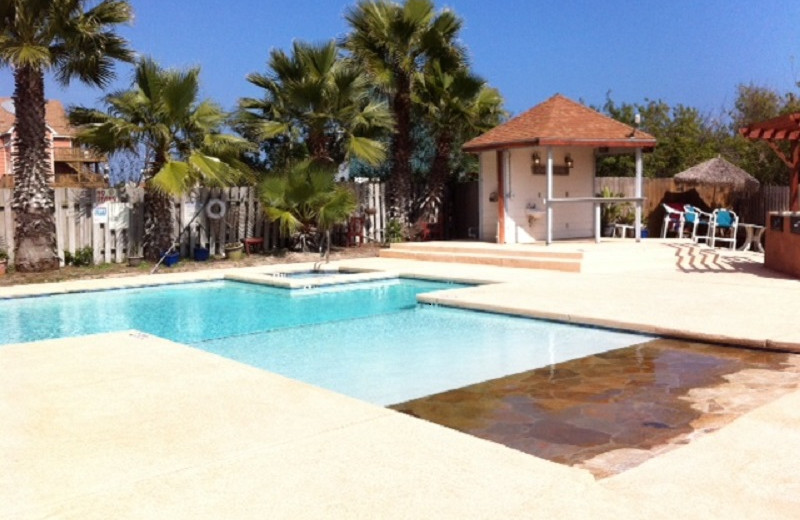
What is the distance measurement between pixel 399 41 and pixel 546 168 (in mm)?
5033

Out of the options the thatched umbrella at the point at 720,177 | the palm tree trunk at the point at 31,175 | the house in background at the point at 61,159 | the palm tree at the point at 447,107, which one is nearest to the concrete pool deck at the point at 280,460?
the palm tree trunk at the point at 31,175

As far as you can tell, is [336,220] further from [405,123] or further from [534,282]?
[534,282]

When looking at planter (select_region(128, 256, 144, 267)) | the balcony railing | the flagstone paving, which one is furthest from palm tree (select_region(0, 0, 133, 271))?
the balcony railing

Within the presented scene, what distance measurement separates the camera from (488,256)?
586 inches

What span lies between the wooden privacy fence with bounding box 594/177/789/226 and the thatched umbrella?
38cm

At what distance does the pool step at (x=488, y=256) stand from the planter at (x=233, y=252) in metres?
3.43

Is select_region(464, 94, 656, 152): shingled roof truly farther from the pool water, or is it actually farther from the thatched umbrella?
the pool water

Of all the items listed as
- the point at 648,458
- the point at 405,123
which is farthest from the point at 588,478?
the point at 405,123

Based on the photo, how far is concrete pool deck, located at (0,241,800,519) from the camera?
10.1 feet

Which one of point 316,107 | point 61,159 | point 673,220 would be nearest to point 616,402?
point 316,107

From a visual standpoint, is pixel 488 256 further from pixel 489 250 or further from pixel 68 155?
pixel 68 155

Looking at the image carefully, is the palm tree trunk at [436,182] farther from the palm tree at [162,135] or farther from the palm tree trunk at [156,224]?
the palm tree trunk at [156,224]

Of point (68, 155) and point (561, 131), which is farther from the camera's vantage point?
point (68, 155)

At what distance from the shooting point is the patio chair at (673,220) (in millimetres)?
16953
